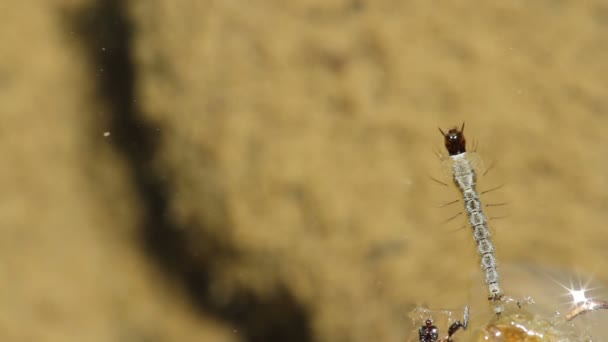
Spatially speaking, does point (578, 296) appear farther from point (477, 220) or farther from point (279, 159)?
point (279, 159)

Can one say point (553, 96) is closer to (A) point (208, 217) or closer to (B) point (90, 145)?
(A) point (208, 217)

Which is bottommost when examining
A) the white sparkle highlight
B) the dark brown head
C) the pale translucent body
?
the white sparkle highlight

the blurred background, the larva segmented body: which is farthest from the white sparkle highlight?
the larva segmented body

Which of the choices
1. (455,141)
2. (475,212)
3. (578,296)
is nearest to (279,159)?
(455,141)

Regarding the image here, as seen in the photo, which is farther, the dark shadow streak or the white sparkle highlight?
the dark shadow streak

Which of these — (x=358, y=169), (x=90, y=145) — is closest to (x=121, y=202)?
(x=90, y=145)

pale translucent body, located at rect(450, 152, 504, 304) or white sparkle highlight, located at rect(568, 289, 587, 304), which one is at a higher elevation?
pale translucent body, located at rect(450, 152, 504, 304)

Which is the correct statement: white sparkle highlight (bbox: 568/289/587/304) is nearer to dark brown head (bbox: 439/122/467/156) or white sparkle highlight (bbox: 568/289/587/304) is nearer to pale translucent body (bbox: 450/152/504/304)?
pale translucent body (bbox: 450/152/504/304)

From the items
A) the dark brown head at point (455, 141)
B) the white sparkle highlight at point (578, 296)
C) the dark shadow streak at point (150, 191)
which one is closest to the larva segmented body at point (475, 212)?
the dark brown head at point (455, 141)
